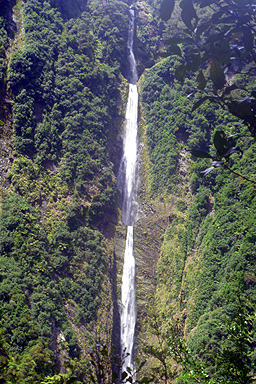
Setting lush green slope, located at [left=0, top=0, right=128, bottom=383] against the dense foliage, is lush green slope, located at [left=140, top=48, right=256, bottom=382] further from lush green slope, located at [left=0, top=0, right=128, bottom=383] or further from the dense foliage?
lush green slope, located at [left=0, top=0, right=128, bottom=383]

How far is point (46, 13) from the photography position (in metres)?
25.6

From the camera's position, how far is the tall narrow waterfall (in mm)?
17891

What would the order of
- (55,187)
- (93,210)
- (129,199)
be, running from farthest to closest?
(129,199) → (93,210) → (55,187)

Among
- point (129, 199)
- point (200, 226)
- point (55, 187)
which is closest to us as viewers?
point (55, 187)

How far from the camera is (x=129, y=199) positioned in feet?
75.4

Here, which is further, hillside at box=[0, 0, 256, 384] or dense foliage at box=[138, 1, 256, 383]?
dense foliage at box=[138, 1, 256, 383]

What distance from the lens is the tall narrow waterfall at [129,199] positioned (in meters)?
17.9

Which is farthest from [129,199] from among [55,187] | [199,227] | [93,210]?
[55,187]

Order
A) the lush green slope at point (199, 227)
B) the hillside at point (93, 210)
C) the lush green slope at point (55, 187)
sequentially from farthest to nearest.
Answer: the lush green slope at point (199, 227), the hillside at point (93, 210), the lush green slope at point (55, 187)

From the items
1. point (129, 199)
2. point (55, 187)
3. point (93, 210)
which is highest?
point (55, 187)

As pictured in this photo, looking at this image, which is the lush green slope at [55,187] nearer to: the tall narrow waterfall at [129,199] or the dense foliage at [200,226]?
the tall narrow waterfall at [129,199]

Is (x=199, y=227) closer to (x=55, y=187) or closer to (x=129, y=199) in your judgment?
(x=129, y=199)

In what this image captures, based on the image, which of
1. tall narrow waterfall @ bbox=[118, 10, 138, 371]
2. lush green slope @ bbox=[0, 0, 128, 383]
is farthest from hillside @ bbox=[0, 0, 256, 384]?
tall narrow waterfall @ bbox=[118, 10, 138, 371]

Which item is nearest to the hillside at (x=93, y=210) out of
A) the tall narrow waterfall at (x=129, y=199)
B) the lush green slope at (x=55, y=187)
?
the lush green slope at (x=55, y=187)
